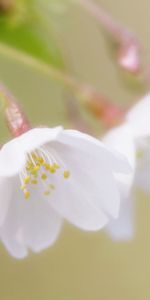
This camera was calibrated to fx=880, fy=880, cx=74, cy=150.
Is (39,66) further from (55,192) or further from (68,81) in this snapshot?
(55,192)

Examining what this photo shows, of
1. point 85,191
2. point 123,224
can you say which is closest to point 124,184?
point 85,191

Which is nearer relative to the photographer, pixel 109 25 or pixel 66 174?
pixel 66 174

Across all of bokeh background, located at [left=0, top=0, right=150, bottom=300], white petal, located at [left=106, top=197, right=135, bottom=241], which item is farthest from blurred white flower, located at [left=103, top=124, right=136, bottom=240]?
bokeh background, located at [left=0, top=0, right=150, bottom=300]

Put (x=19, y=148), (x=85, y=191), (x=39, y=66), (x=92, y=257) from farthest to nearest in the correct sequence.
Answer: (x=92, y=257)
(x=39, y=66)
(x=85, y=191)
(x=19, y=148)

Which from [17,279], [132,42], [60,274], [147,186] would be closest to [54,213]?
[147,186]

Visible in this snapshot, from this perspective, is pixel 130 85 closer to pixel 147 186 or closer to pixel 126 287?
pixel 147 186

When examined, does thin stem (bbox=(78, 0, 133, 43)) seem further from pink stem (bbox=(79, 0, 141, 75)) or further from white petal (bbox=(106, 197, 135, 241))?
white petal (bbox=(106, 197, 135, 241))
